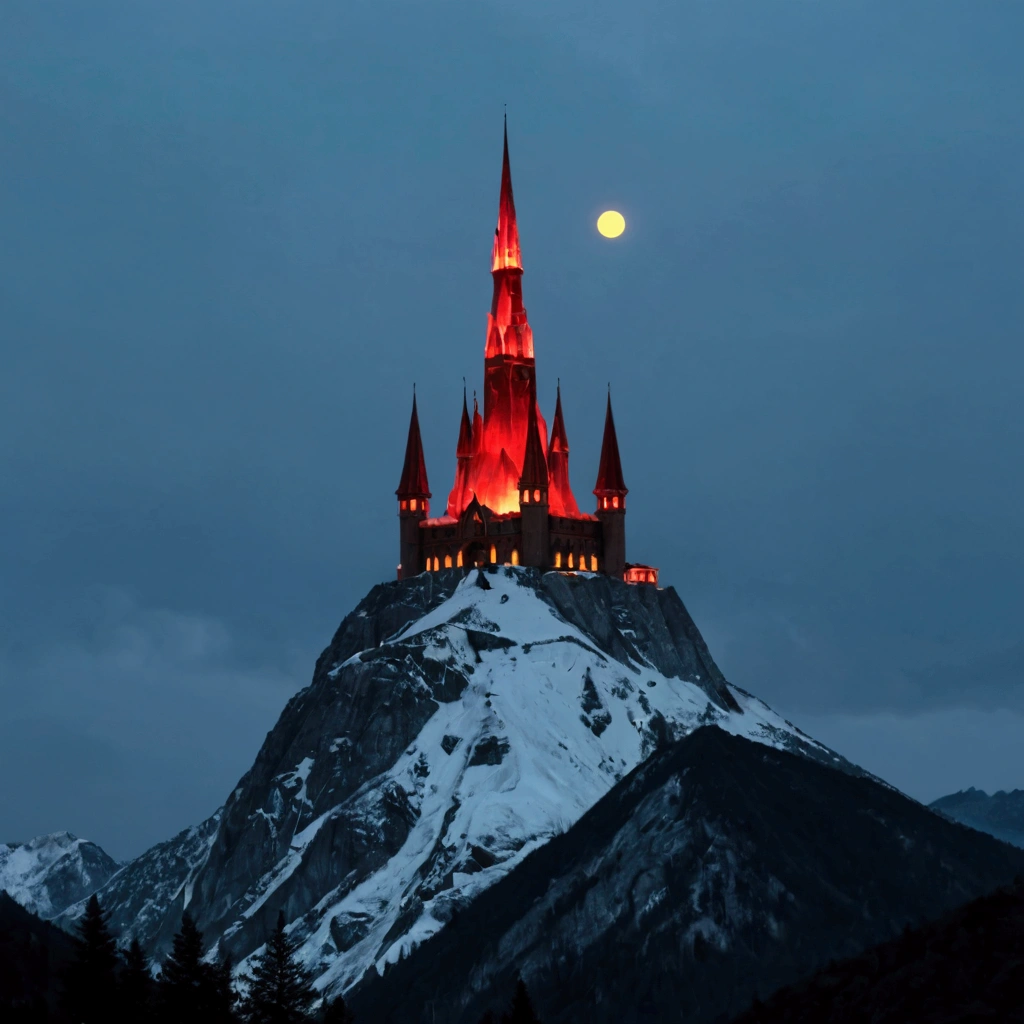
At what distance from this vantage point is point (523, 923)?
597 feet

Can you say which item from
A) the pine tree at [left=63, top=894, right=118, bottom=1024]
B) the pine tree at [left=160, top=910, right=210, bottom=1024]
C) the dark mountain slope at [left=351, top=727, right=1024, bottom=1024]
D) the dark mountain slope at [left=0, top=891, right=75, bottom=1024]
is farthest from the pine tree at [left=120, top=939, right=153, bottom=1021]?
the dark mountain slope at [left=351, top=727, right=1024, bottom=1024]

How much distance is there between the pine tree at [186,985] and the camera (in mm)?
105562

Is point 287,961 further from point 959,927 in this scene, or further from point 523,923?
point 523,923

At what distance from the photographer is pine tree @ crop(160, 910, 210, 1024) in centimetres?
10556

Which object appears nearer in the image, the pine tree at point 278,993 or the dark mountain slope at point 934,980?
the pine tree at point 278,993

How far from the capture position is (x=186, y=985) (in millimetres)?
106812

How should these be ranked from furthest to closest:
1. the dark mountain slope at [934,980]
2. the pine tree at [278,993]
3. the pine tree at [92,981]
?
the dark mountain slope at [934,980]
the pine tree at [92,981]
the pine tree at [278,993]

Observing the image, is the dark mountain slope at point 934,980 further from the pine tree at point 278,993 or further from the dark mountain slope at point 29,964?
the dark mountain slope at point 29,964

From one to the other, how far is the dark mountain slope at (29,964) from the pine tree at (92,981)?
1139 millimetres

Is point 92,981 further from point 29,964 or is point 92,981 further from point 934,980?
point 934,980

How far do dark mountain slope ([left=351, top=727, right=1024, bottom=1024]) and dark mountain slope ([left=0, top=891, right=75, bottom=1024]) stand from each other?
1425 inches

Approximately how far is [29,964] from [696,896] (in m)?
59.2

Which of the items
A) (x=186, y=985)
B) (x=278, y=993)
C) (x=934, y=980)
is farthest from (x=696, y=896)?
(x=186, y=985)

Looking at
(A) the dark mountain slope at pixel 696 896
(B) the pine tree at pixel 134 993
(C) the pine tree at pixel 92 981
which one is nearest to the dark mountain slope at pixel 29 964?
(C) the pine tree at pixel 92 981
